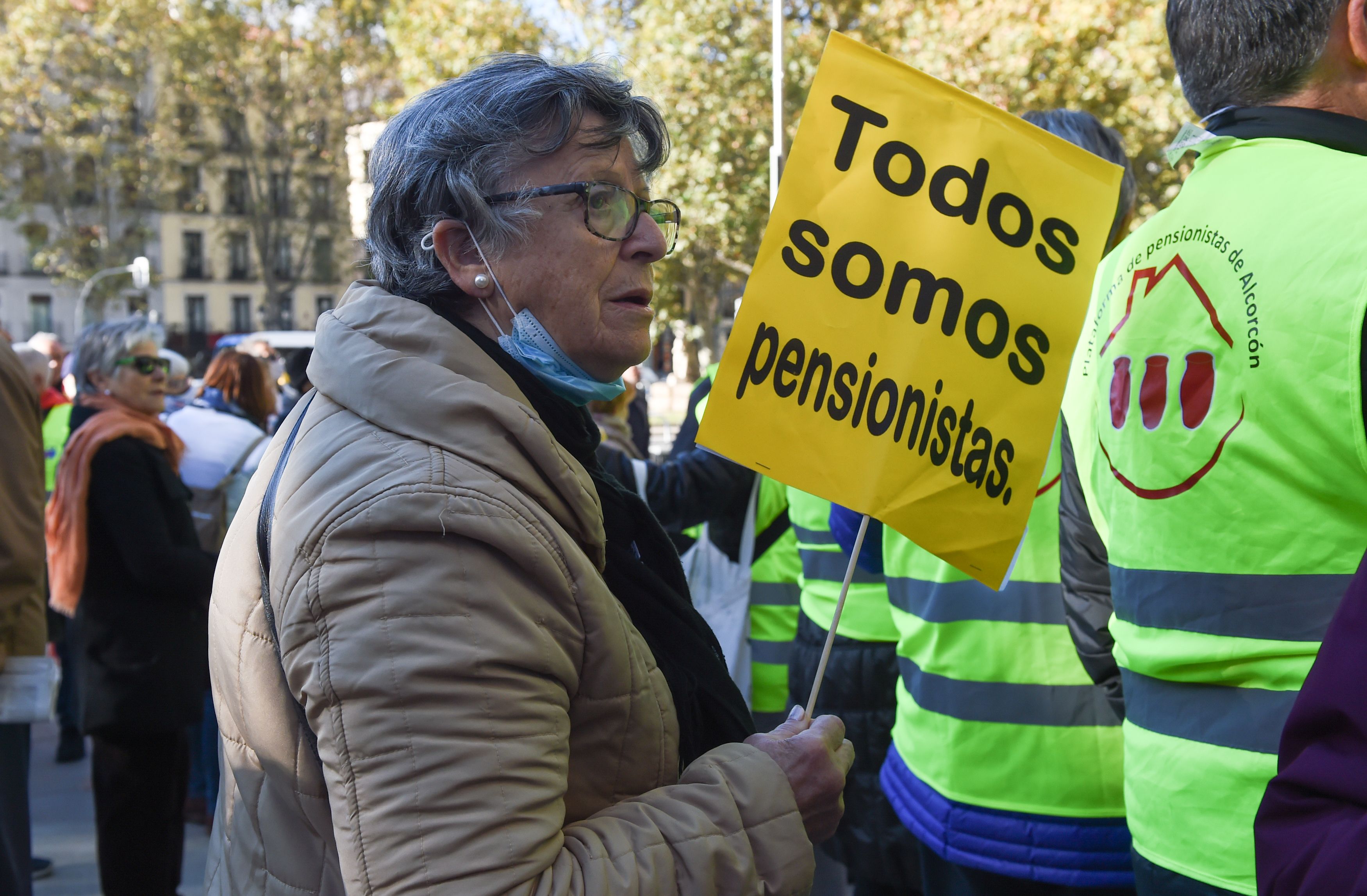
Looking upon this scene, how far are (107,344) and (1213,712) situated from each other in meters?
4.22

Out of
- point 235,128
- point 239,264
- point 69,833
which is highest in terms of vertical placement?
point 235,128

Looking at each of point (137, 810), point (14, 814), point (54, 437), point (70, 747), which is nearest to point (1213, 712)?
point (14, 814)

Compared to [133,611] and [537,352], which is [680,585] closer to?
[537,352]

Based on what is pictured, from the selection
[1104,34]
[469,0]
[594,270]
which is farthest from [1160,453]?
[469,0]

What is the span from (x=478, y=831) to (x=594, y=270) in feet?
2.59

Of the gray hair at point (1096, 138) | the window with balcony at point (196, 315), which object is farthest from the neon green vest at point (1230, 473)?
the window with balcony at point (196, 315)

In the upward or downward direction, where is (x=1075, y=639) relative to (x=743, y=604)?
upward

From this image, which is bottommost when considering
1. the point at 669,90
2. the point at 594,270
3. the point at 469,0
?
the point at 594,270

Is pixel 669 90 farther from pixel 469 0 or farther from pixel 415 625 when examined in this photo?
pixel 415 625

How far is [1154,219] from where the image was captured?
1.80 meters

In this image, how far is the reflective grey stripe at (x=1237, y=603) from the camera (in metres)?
1.48

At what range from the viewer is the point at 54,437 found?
6914mm

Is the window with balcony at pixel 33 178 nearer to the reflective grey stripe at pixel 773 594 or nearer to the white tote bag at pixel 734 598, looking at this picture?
the white tote bag at pixel 734 598

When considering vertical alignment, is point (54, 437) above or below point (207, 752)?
above
